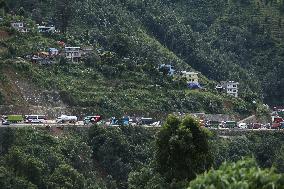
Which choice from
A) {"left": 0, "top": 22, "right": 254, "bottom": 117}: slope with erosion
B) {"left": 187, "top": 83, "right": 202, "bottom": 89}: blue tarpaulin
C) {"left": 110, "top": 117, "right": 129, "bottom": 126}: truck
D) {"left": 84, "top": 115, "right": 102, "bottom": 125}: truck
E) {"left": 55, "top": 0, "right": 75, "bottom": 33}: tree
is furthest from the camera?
{"left": 55, "top": 0, "right": 75, "bottom": 33}: tree

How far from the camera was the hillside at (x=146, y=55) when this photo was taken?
56.0 metres

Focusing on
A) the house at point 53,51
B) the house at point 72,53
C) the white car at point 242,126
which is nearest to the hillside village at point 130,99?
the house at point 72,53

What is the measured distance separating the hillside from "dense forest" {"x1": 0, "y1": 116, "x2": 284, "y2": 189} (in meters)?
5.62

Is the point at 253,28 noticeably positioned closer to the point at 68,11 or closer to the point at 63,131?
the point at 68,11

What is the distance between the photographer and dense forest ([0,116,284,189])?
30.3m

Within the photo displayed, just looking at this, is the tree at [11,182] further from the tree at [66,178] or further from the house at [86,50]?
the house at [86,50]

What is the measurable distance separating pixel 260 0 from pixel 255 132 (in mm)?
46041

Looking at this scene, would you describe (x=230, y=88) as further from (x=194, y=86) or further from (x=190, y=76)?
(x=194, y=86)

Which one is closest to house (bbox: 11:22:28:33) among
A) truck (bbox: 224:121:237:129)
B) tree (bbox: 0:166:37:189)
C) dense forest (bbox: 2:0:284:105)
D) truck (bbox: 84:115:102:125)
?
dense forest (bbox: 2:0:284:105)

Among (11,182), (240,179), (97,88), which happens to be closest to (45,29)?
(97,88)

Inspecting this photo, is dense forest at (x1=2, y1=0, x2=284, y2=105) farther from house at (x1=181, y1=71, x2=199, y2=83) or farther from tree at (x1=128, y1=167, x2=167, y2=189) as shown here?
tree at (x1=128, y1=167, x2=167, y2=189)

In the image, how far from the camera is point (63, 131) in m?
50.3

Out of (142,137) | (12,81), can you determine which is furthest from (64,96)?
(142,137)

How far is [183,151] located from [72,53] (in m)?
34.1
